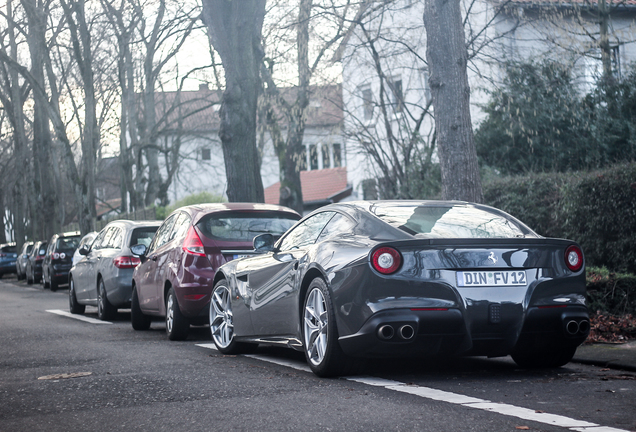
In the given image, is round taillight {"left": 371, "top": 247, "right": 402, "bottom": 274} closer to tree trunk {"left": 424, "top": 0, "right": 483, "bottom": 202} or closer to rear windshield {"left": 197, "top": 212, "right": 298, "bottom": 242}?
rear windshield {"left": 197, "top": 212, "right": 298, "bottom": 242}

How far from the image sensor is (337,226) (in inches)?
281

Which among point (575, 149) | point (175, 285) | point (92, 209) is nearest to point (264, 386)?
point (175, 285)

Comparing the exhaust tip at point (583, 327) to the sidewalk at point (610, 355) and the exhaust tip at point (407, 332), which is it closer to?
the sidewalk at point (610, 355)

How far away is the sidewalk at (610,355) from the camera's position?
7.04 meters

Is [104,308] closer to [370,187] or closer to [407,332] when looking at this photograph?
[407,332]

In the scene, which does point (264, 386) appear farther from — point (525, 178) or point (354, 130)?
point (354, 130)

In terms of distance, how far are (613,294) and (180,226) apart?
5075 millimetres

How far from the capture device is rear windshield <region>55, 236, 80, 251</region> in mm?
25267

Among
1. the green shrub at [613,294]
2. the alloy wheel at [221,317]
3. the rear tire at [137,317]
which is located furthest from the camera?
the rear tire at [137,317]

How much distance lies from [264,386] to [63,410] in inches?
55.3

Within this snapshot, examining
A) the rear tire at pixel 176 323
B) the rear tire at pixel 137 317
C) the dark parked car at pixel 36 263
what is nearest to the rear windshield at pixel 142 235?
the rear tire at pixel 137 317

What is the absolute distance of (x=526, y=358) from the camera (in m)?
7.05

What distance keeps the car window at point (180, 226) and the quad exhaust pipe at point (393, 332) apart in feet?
15.2

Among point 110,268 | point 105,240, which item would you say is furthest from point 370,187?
point 110,268
